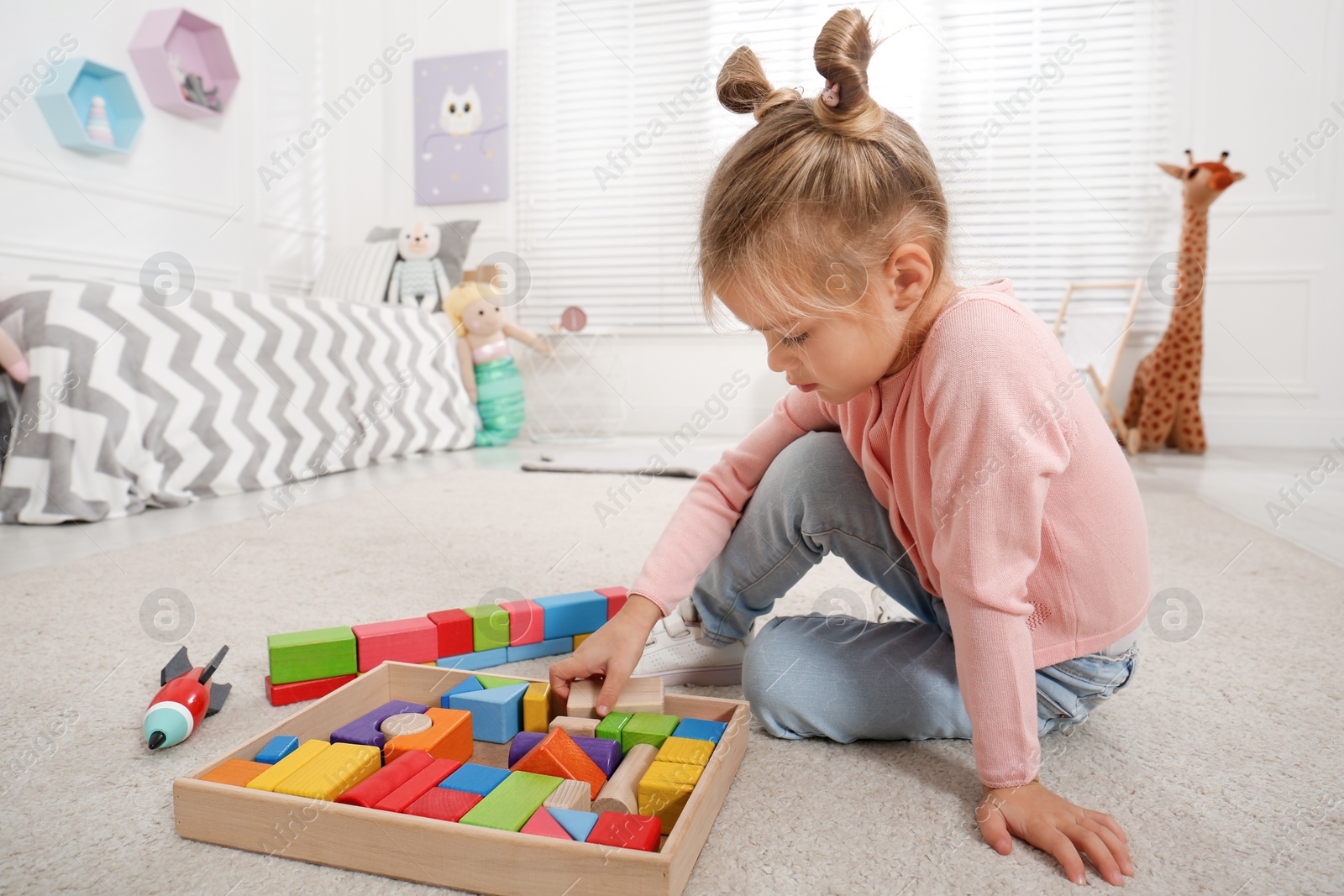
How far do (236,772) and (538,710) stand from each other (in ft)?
0.72

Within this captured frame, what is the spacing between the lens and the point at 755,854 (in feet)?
1.72

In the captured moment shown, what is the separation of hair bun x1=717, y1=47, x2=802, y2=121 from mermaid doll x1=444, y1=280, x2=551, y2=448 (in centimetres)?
226

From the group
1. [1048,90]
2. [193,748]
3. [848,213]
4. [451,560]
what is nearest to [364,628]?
[193,748]

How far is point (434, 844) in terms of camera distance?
48 cm

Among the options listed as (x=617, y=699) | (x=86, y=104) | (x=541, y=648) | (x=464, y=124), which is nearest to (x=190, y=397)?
(x=86, y=104)

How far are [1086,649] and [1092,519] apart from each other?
4.0 inches

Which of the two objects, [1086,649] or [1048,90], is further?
[1048,90]

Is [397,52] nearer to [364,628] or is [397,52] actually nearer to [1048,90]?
[1048,90]

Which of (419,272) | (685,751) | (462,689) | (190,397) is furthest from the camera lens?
(419,272)

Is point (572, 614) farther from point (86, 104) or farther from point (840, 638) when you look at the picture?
point (86, 104)

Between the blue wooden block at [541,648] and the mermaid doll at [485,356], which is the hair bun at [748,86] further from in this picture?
the mermaid doll at [485,356]

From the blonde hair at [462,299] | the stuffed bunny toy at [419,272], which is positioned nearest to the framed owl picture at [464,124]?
the stuffed bunny toy at [419,272]

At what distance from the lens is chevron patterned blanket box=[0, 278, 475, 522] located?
1485 millimetres

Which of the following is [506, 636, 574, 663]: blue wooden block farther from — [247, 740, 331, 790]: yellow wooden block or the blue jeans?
[247, 740, 331, 790]: yellow wooden block
